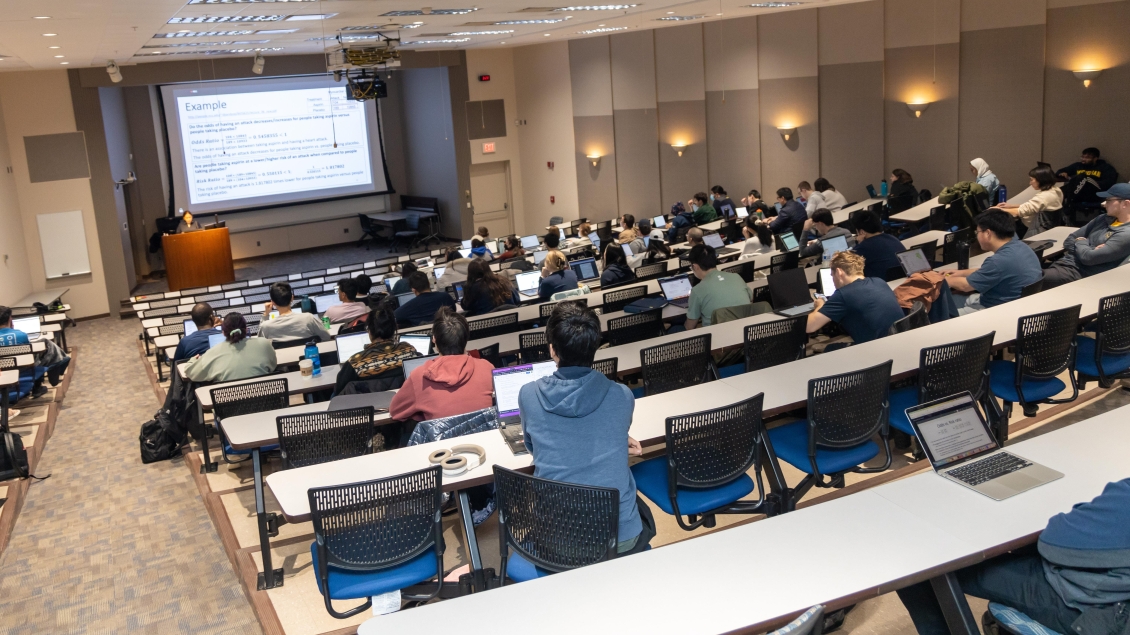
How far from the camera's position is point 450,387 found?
168 inches

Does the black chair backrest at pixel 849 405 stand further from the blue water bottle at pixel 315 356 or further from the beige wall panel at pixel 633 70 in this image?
the beige wall panel at pixel 633 70

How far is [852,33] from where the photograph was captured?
13.1 m

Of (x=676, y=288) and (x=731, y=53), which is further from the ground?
(x=731, y=53)

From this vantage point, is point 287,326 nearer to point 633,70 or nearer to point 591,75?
point 633,70

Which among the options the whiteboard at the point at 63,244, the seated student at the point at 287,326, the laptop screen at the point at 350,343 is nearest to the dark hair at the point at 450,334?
the laptop screen at the point at 350,343

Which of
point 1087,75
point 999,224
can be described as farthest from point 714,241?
point 999,224

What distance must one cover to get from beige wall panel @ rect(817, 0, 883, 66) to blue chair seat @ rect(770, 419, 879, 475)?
10155mm

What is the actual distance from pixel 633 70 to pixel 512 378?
1350cm

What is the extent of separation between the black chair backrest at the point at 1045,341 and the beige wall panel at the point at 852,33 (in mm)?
9232

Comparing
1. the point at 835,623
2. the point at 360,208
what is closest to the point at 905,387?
the point at 835,623

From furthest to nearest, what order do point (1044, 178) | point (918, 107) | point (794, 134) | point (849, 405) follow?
1. point (794, 134)
2. point (918, 107)
3. point (1044, 178)
4. point (849, 405)

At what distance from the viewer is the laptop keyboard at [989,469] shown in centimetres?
295

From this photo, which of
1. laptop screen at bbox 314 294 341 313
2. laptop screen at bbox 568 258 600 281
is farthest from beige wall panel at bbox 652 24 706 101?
laptop screen at bbox 314 294 341 313

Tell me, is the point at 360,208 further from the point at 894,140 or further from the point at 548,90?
the point at 894,140
